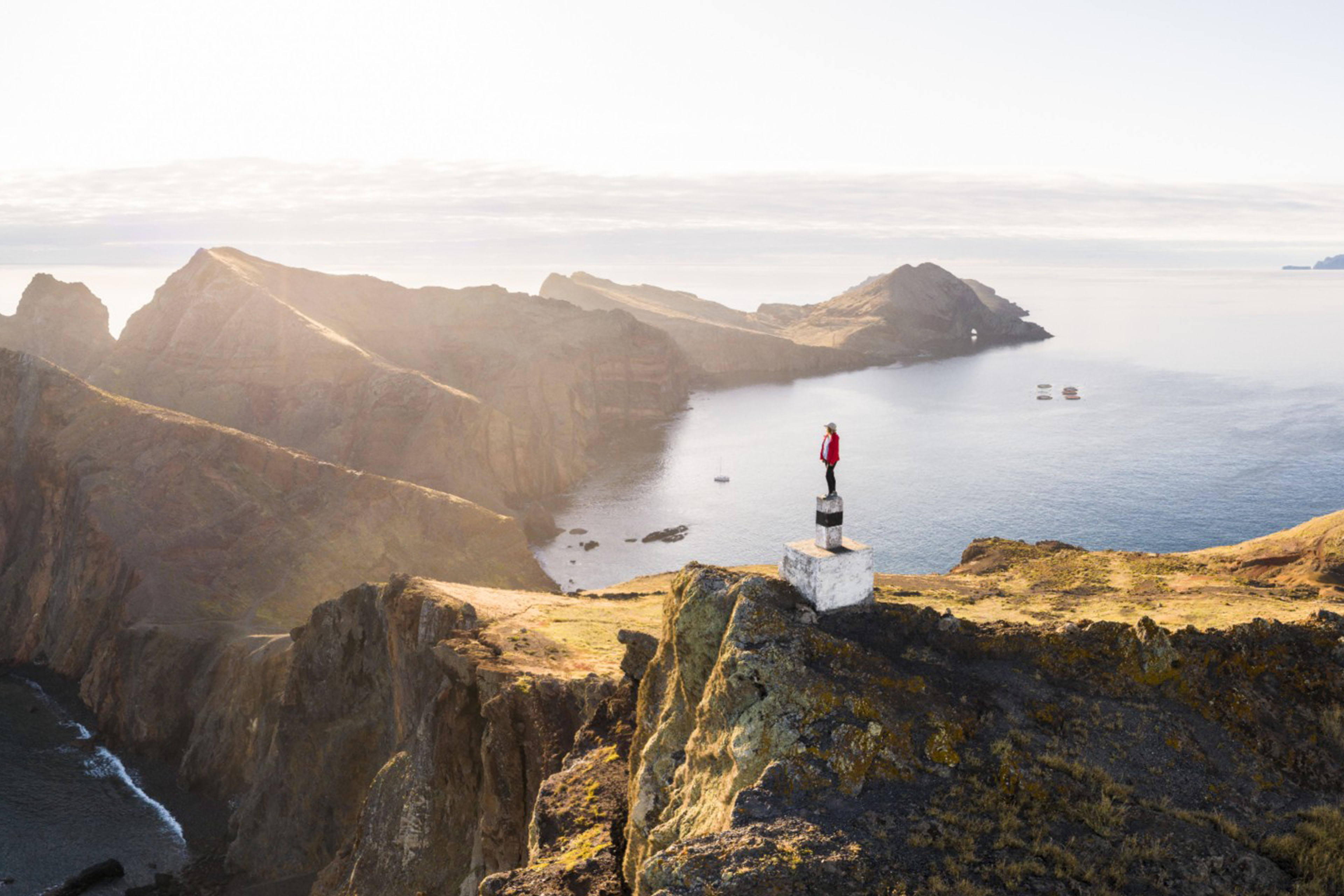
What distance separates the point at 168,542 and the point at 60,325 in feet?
424

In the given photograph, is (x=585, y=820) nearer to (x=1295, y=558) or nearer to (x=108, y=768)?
(x=1295, y=558)

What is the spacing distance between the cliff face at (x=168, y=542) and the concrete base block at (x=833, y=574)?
6099 cm

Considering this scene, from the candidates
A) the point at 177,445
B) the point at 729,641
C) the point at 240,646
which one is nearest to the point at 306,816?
the point at 240,646

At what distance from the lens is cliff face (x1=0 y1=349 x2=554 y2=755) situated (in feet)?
241

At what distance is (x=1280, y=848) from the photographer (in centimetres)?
1627

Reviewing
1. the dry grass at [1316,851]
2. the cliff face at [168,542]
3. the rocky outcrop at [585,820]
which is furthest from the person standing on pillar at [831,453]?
the cliff face at [168,542]

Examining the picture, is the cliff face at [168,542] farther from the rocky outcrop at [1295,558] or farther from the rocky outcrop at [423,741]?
the rocky outcrop at [1295,558]

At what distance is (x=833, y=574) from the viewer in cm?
2212

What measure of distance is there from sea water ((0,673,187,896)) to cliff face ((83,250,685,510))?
60588 millimetres

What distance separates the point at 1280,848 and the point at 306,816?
5682 centimetres

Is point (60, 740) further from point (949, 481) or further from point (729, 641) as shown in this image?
point (949, 481)

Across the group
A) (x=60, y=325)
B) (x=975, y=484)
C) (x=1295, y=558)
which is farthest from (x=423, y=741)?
(x=60, y=325)

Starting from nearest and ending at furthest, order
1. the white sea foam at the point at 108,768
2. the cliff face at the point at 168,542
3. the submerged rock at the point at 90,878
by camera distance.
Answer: the submerged rock at the point at 90,878 < the white sea foam at the point at 108,768 < the cliff face at the point at 168,542

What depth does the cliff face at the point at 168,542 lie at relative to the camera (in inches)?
2886
